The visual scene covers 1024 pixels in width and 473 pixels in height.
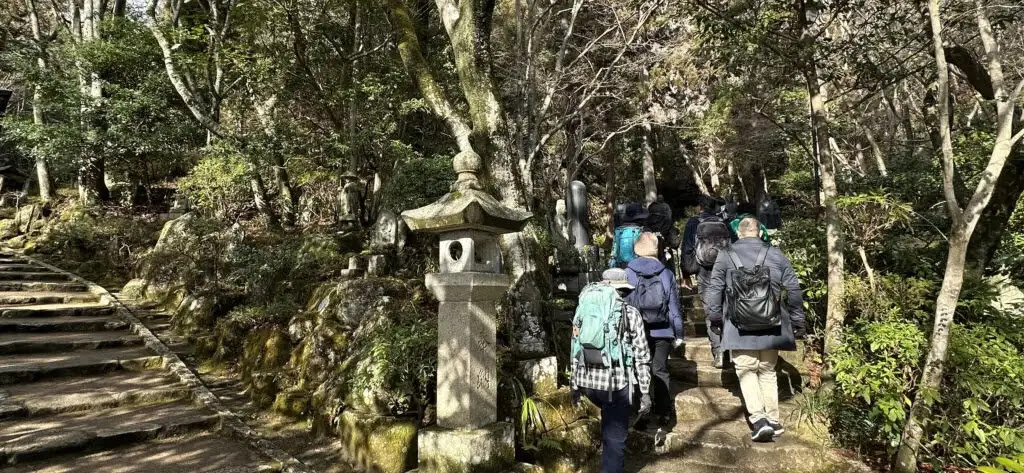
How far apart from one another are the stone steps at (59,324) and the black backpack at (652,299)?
30.6ft

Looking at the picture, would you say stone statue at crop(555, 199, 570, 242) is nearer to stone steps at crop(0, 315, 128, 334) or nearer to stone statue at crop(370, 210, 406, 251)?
stone statue at crop(370, 210, 406, 251)

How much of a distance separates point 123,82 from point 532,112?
41.6 ft

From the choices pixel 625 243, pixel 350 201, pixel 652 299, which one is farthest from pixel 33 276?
pixel 652 299

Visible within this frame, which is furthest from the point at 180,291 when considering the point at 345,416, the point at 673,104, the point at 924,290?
the point at 673,104

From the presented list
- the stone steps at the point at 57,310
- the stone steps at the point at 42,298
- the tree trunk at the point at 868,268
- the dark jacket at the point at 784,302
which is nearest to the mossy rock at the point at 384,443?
the dark jacket at the point at 784,302

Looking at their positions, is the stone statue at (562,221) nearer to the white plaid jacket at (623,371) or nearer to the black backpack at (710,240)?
the black backpack at (710,240)

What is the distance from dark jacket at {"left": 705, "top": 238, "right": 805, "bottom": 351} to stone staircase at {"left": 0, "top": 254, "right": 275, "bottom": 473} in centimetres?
456

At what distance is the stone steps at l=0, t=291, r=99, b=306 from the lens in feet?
30.0

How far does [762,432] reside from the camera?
14.5 ft

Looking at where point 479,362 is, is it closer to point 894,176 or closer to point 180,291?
point 894,176

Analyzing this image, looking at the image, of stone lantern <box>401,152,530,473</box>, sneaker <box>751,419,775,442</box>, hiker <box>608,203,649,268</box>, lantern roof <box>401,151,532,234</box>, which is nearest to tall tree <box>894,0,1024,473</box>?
sneaker <box>751,419,775,442</box>

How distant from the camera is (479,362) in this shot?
411cm

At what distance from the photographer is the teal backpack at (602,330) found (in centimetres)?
377

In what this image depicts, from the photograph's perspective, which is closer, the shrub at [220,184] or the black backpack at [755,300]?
the black backpack at [755,300]
